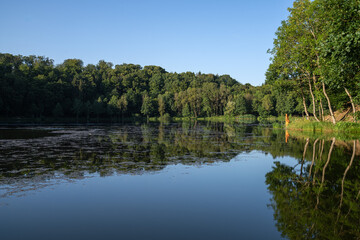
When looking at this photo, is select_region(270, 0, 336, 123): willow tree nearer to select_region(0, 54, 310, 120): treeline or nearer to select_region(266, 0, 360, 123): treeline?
select_region(266, 0, 360, 123): treeline

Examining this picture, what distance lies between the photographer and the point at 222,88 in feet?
411

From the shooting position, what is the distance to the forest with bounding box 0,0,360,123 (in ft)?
58.0

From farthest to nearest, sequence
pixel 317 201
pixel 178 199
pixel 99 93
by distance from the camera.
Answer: pixel 99 93
pixel 178 199
pixel 317 201

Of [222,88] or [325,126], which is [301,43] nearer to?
[325,126]

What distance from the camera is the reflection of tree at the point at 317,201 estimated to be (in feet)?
17.5

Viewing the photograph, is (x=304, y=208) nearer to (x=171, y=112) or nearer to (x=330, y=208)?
(x=330, y=208)

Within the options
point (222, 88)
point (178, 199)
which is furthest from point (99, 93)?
point (178, 199)

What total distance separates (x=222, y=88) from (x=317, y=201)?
121m

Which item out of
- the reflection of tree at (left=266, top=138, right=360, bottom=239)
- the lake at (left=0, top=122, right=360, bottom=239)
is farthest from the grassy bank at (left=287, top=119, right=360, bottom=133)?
the reflection of tree at (left=266, top=138, right=360, bottom=239)

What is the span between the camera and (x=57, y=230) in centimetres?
541

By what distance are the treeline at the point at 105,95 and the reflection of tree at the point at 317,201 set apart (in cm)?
8423

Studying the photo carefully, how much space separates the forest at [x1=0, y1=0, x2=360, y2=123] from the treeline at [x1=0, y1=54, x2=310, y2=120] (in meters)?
0.31

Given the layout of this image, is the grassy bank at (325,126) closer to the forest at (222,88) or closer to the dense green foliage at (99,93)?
the forest at (222,88)

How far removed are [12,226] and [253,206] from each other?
5.53m
